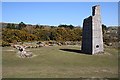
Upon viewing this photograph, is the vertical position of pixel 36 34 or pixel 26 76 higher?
pixel 36 34

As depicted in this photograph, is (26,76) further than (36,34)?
No

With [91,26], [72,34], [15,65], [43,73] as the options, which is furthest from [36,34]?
[43,73]

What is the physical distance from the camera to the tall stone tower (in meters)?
28.2

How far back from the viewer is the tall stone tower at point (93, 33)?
1111 inches

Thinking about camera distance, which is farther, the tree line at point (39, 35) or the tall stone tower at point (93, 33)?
the tree line at point (39, 35)

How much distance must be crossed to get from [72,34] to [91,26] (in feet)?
93.4

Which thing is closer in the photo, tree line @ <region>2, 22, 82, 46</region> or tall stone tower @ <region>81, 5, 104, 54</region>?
tall stone tower @ <region>81, 5, 104, 54</region>

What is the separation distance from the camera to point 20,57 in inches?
939

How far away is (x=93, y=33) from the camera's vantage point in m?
28.2

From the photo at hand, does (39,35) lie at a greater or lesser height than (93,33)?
greater

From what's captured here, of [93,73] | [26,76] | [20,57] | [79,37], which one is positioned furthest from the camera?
[79,37]

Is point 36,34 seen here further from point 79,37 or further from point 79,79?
point 79,79

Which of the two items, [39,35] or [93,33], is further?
[39,35]

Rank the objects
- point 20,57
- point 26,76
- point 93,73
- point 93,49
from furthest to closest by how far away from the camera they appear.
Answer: point 93,49 → point 20,57 → point 93,73 → point 26,76
